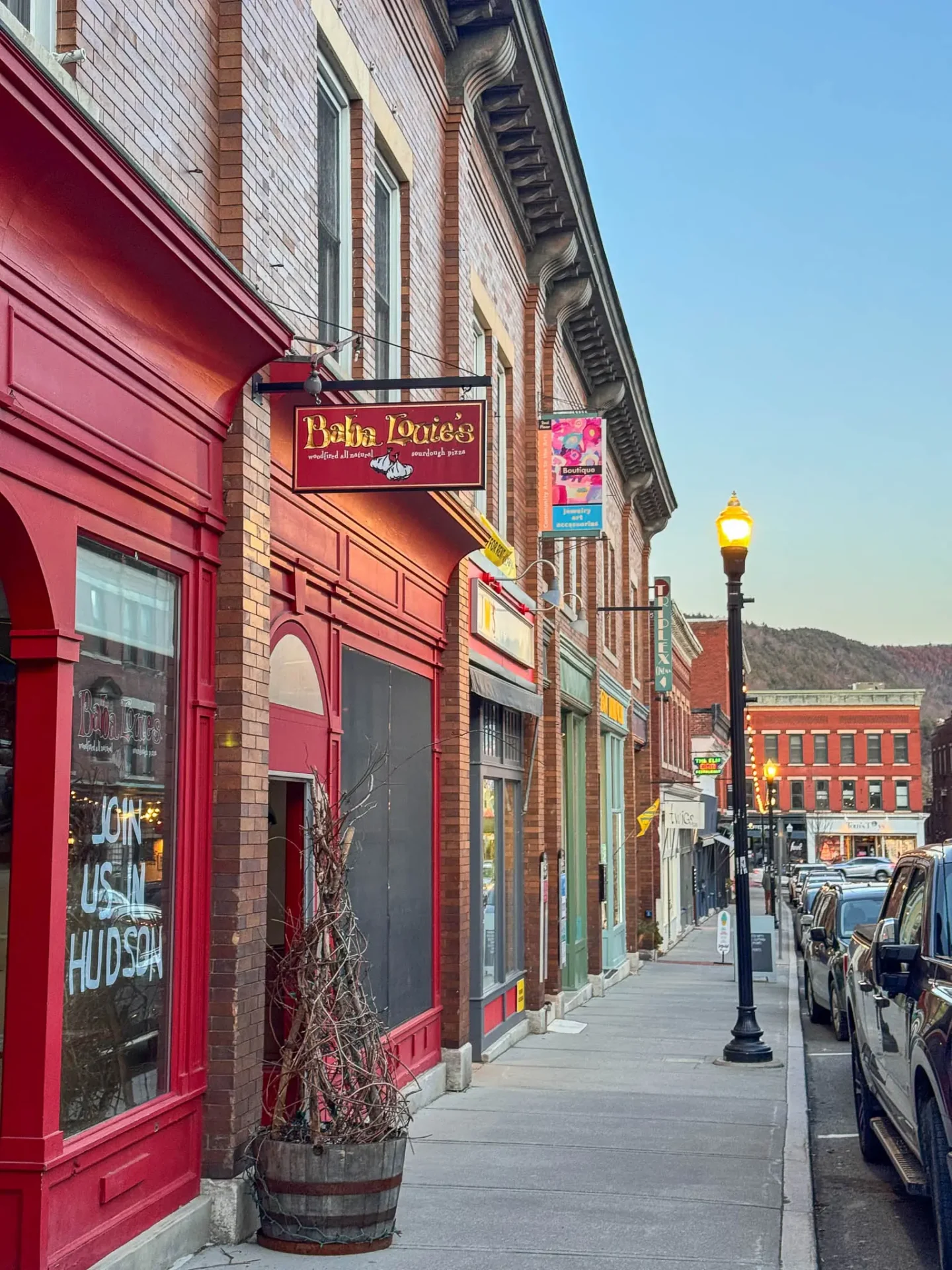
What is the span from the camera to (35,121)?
5242 millimetres

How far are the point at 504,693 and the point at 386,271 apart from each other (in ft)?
15.8

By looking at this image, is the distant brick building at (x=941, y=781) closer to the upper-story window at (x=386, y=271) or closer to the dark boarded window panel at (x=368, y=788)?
the upper-story window at (x=386, y=271)

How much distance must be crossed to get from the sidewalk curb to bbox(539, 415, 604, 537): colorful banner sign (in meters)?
6.66

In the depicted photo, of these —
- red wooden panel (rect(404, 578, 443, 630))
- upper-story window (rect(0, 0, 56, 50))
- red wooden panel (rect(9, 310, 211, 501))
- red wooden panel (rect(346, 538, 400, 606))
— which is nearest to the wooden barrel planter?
red wooden panel (rect(9, 310, 211, 501))

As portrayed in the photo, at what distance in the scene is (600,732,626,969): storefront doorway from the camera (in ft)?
77.1

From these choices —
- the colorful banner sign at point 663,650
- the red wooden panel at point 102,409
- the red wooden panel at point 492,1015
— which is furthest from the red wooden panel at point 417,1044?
the colorful banner sign at point 663,650

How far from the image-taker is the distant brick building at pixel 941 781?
88875 mm

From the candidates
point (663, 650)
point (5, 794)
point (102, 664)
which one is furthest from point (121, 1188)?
point (663, 650)

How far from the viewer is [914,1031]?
7074 millimetres

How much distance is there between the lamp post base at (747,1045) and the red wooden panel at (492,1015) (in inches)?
94.5

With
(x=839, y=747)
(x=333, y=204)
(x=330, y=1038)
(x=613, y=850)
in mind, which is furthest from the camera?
(x=839, y=747)

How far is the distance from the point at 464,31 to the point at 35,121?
929 centimetres

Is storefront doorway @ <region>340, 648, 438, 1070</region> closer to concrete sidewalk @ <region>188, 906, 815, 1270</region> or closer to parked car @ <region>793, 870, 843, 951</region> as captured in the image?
concrete sidewalk @ <region>188, 906, 815, 1270</region>

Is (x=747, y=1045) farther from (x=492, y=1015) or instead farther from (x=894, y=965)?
(x=894, y=965)
